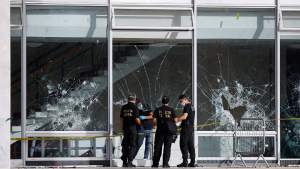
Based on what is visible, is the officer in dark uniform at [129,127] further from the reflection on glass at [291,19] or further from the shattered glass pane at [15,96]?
the reflection on glass at [291,19]

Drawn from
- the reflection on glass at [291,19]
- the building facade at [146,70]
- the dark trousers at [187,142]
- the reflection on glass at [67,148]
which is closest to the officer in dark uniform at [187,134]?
the dark trousers at [187,142]

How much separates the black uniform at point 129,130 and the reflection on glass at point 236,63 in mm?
1841

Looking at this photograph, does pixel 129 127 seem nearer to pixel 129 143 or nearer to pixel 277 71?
pixel 129 143

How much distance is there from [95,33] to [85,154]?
9.74 ft

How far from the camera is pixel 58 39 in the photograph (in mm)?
8773

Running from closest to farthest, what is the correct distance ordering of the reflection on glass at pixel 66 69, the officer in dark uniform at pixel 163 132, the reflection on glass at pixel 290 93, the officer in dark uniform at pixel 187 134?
1. the officer in dark uniform at pixel 163 132
2. the officer in dark uniform at pixel 187 134
3. the reflection on glass at pixel 66 69
4. the reflection on glass at pixel 290 93

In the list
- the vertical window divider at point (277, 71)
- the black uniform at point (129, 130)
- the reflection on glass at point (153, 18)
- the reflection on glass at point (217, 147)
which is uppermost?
the reflection on glass at point (153, 18)

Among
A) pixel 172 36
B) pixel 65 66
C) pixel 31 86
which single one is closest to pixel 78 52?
pixel 65 66

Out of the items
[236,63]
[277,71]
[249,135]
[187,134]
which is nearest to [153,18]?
[236,63]

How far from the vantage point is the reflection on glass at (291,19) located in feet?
29.3
